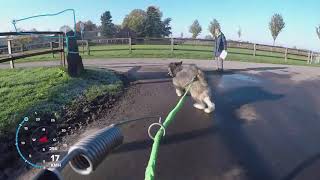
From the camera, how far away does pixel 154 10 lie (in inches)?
2763

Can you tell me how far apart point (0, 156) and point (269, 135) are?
4.62 metres

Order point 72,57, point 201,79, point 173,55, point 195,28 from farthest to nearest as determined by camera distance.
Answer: point 195,28, point 173,55, point 72,57, point 201,79

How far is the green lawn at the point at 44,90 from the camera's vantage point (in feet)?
23.4

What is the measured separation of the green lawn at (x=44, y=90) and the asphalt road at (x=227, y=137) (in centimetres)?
102

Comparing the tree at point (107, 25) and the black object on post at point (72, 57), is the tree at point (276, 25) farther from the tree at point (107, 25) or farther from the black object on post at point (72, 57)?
the black object on post at point (72, 57)

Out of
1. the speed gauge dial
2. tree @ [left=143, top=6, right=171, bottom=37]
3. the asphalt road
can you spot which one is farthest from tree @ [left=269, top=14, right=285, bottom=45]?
the speed gauge dial

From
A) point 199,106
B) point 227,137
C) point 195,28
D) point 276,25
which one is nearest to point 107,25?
point 195,28

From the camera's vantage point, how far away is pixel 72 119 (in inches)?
283

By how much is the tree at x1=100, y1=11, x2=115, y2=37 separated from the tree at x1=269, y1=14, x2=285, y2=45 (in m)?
28.2

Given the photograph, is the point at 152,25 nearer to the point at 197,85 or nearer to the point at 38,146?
the point at 197,85

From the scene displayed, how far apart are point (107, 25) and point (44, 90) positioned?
62783mm

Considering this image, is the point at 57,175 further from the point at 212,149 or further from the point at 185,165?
the point at 212,149

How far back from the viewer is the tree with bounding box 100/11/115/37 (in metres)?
67.5

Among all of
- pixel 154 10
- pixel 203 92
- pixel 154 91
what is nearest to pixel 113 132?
pixel 203 92
